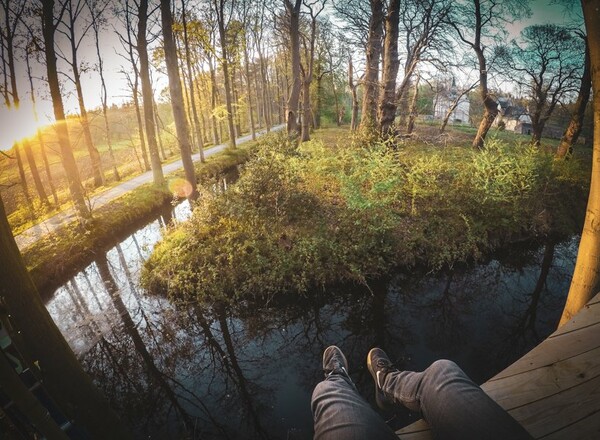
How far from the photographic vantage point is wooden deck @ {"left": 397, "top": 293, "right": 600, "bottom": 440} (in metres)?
1.53

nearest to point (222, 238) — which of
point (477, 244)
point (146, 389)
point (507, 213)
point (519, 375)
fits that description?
point (146, 389)

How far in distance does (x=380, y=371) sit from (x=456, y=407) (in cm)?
163

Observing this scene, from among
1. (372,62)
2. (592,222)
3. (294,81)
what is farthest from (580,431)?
(294,81)

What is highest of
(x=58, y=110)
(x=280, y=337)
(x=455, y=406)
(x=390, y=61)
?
(x=390, y=61)

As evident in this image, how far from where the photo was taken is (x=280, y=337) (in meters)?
4.90

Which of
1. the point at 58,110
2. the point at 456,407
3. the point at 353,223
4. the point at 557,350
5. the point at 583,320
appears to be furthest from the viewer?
the point at 58,110

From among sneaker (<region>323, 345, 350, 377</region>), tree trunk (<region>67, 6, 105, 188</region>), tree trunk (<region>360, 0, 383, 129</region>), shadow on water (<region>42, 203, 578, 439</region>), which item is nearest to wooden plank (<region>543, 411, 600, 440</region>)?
sneaker (<region>323, 345, 350, 377</region>)

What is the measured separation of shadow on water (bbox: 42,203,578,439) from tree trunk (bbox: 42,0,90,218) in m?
3.57

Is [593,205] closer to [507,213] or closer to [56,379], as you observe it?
[56,379]

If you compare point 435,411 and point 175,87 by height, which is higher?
point 175,87

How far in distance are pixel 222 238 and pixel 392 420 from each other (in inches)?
193

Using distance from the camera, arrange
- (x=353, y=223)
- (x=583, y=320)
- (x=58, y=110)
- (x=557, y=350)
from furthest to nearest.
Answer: (x=58, y=110), (x=353, y=223), (x=583, y=320), (x=557, y=350)

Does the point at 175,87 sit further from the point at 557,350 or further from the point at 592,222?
the point at 557,350

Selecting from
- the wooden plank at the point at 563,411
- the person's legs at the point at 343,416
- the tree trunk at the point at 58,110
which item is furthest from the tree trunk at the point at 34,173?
the wooden plank at the point at 563,411
